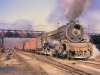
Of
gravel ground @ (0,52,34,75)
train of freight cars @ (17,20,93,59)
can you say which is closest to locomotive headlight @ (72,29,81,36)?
train of freight cars @ (17,20,93,59)

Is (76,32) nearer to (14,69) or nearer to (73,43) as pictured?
(73,43)

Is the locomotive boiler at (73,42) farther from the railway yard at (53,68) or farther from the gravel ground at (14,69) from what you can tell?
the gravel ground at (14,69)

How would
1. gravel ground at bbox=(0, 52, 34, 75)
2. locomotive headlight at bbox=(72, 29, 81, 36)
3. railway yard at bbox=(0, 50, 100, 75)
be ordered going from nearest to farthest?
railway yard at bbox=(0, 50, 100, 75) → gravel ground at bbox=(0, 52, 34, 75) → locomotive headlight at bbox=(72, 29, 81, 36)

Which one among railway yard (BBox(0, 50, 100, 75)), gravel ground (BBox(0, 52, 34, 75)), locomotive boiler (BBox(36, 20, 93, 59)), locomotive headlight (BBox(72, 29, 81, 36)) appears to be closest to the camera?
railway yard (BBox(0, 50, 100, 75))

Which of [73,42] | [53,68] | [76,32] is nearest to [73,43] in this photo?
[73,42]

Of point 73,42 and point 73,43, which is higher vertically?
point 73,42

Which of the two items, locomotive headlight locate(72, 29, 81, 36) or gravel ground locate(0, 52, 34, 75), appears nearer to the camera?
gravel ground locate(0, 52, 34, 75)

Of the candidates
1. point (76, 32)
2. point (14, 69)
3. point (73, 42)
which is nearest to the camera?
point (14, 69)

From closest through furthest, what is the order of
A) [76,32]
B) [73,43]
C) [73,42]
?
[73,43] < [73,42] < [76,32]

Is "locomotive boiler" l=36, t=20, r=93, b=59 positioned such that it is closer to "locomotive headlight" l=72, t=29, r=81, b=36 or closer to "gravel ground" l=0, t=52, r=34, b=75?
"locomotive headlight" l=72, t=29, r=81, b=36

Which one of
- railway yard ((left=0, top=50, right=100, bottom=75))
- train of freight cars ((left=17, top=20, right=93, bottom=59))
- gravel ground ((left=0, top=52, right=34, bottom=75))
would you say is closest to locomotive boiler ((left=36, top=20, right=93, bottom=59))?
train of freight cars ((left=17, top=20, right=93, bottom=59))

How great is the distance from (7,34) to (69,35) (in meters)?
48.4

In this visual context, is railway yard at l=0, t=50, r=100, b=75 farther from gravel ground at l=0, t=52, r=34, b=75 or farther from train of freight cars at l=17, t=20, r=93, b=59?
train of freight cars at l=17, t=20, r=93, b=59

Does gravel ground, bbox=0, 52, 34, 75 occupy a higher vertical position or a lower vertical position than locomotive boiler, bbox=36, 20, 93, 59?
lower
